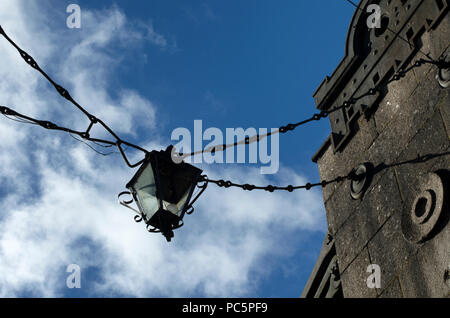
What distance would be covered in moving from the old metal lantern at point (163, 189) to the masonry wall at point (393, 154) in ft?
6.20

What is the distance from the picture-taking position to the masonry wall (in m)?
5.02

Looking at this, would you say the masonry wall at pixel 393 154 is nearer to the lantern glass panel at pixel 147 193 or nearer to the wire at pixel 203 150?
the wire at pixel 203 150

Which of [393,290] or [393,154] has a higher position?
[393,154]

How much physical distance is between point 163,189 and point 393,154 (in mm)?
2302

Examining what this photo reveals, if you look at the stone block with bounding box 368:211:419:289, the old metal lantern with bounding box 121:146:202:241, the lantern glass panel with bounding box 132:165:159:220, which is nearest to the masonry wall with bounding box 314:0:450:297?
the stone block with bounding box 368:211:419:289

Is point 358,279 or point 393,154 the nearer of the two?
point 393,154

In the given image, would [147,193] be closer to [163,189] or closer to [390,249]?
[163,189]

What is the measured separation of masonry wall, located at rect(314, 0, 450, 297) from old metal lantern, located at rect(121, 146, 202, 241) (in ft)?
6.20

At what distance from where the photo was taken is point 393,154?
5.69 meters

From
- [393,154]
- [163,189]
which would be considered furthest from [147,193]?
[393,154]

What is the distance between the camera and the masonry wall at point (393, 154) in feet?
16.5
